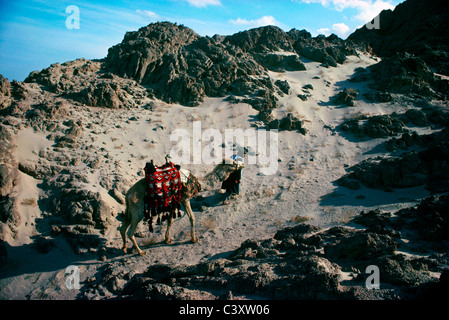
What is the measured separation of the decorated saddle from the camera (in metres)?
6.89

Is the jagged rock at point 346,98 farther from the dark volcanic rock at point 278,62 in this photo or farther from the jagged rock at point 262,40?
the jagged rock at point 262,40

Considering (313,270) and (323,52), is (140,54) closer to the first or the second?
(313,270)

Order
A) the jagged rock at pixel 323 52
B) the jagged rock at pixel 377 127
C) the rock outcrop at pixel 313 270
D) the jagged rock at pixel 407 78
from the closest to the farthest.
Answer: the rock outcrop at pixel 313 270 < the jagged rock at pixel 377 127 < the jagged rock at pixel 407 78 < the jagged rock at pixel 323 52

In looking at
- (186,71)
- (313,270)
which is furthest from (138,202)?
(186,71)

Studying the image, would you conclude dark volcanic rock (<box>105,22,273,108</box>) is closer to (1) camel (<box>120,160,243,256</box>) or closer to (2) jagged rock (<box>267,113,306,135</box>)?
(2) jagged rock (<box>267,113,306,135</box>)

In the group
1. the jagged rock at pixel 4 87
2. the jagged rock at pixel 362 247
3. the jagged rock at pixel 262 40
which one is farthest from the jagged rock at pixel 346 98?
the jagged rock at pixel 4 87

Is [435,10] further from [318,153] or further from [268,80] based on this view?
[318,153]

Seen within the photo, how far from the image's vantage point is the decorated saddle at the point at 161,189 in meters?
6.89

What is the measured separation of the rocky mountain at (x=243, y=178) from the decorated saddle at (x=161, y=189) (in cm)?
124

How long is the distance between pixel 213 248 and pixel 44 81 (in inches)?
664

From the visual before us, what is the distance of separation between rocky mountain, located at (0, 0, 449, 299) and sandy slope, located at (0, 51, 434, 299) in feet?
0.20

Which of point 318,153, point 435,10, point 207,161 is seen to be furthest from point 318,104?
point 435,10

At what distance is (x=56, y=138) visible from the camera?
11.4 metres

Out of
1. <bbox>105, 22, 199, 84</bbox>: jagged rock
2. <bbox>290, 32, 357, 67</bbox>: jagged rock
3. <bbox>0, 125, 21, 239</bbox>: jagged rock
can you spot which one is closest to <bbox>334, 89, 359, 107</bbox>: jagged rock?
<bbox>290, 32, 357, 67</bbox>: jagged rock
